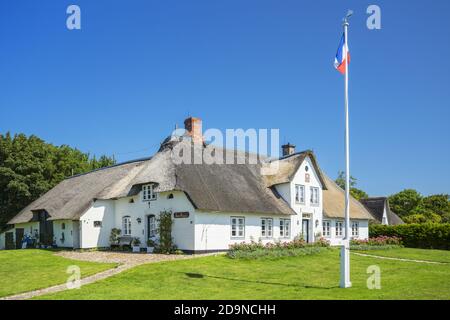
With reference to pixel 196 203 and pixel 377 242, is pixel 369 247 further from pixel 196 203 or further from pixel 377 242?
pixel 196 203

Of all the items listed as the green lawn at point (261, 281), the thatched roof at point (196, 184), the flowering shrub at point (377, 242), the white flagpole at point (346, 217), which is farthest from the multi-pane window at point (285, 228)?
the white flagpole at point (346, 217)

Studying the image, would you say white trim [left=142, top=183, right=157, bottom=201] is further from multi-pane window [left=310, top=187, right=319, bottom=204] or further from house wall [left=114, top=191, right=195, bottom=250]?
multi-pane window [left=310, top=187, right=319, bottom=204]

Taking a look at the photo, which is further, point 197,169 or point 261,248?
point 197,169

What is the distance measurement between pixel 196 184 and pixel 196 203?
1.94 meters

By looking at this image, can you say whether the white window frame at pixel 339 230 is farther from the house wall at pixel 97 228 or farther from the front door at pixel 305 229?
the house wall at pixel 97 228

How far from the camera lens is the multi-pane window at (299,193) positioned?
3344 centimetres

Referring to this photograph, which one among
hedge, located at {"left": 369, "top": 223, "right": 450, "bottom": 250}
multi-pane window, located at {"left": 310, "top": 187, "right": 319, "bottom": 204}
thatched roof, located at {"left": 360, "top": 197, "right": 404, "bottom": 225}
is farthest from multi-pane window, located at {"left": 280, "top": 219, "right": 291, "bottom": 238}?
thatched roof, located at {"left": 360, "top": 197, "right": 404, "bottom": 225}

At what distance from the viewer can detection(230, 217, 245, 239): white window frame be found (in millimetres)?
28703

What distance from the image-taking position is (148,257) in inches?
993

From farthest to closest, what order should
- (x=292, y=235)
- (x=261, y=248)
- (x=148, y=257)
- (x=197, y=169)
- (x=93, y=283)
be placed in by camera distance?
(x=292, y=235)
(x=197, y=169)
(x=261, y=248)
(x=148, y=257)
(x=93, y=283)

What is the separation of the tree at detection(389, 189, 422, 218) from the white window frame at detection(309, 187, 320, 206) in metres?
41.3
